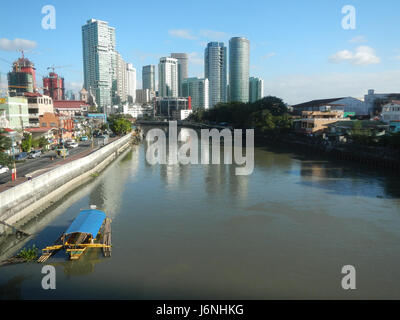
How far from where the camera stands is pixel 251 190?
2355 centimetres

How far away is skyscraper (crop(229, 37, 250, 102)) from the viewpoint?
16438 cm

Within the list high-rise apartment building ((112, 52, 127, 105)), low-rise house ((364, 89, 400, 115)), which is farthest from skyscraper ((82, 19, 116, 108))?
low-rise house ((364, 89, 400, 115))

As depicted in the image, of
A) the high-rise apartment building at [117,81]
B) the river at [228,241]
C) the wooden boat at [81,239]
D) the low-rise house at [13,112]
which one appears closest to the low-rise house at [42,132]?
the low-rise house at [13,112]

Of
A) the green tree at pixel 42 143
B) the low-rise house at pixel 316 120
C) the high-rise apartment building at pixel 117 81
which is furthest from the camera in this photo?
the high-rise apartment building at pixel 117 81

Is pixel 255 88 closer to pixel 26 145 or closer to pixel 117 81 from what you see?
pixel 117 81

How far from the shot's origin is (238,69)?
539ft

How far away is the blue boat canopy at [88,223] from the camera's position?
1315 centimetres

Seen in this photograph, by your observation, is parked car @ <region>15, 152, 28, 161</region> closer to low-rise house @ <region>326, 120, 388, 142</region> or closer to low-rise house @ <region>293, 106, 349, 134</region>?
low-rise house @ <region>326, 120, 388, 142</region>

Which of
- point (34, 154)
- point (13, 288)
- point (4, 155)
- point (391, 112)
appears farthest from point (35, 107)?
point (391, 112)

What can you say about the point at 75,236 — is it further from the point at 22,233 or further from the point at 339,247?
the point at 339,247

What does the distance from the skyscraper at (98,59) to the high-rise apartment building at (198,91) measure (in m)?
40.3

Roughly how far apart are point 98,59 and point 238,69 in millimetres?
68566

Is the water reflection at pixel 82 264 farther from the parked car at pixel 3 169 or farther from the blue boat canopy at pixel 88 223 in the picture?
the parked car at pixel 3 169
